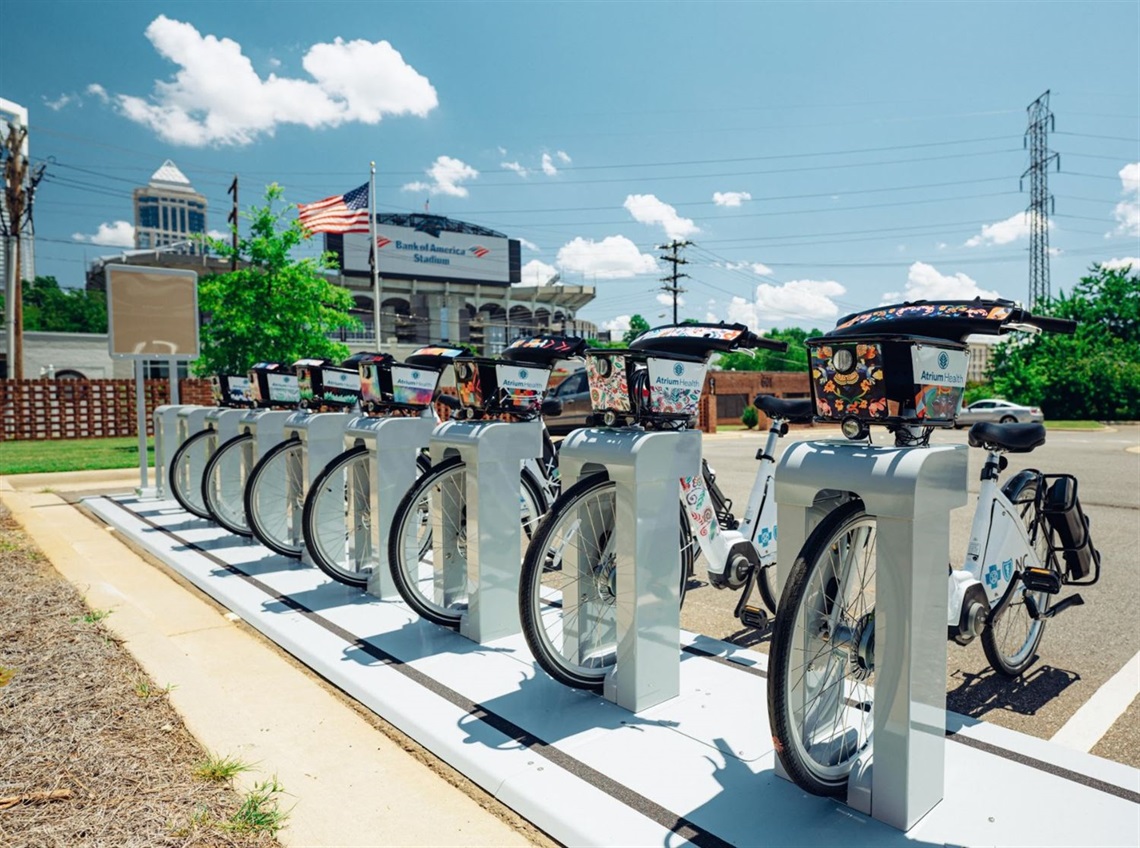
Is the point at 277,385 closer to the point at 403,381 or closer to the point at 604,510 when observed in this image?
the point at 403,381

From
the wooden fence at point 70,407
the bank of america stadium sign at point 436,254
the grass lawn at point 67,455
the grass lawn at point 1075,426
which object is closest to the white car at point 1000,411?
the grass lawn at point 1075,426

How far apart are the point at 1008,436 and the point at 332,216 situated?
17877mm

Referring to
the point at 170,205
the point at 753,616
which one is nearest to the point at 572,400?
the point at 753,616

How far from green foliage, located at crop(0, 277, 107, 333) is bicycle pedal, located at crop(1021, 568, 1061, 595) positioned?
62089 millimetres

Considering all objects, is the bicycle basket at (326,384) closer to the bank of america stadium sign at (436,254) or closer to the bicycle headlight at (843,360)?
the bicycle headlight at (843,360)

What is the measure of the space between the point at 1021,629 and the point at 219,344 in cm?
1571

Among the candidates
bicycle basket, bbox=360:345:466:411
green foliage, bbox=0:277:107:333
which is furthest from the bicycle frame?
green foliage, bbox=0:277:107:333

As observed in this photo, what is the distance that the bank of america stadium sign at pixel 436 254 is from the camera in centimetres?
4841

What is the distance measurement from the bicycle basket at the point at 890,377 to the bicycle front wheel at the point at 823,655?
1.16 ft

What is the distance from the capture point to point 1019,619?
3.47 m

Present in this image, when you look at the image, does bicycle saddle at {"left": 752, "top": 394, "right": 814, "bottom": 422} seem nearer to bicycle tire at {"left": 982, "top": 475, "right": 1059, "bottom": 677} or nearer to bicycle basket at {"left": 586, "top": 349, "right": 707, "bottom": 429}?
bicycle basket at {"left": 586, "top": 349, "right": 707, "bottom": 429}

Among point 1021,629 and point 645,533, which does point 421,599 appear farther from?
point 1021,629

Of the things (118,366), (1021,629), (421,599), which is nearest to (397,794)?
(421,599)

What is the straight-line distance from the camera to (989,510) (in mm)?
3055
